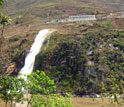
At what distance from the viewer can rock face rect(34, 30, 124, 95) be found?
26359 millimetres

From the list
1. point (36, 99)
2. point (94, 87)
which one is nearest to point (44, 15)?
point (94, 87)

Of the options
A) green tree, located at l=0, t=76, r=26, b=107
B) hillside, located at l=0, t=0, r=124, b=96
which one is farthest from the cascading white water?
green tree, located at l=0, t=76, r=26, b=107

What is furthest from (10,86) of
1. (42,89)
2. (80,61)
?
(80,61)

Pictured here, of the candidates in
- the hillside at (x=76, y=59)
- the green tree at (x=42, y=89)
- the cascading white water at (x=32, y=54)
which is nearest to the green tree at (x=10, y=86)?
the green tree at (x=42, y=89)

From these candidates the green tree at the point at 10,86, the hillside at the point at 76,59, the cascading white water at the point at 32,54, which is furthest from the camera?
the cascading white water at the point at 32,54

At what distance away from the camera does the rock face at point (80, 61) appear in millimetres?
26359

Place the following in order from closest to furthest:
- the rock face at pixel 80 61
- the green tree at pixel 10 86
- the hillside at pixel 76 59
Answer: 1. the green tree at pixel 10 86
2. the rock face at pixel 80 61
3. the hillside at pixel 76 59

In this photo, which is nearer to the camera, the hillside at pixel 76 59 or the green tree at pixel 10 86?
the green tree at pixel 10 86

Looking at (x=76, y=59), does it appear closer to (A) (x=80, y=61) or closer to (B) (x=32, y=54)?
(A) (x=80, y=61)

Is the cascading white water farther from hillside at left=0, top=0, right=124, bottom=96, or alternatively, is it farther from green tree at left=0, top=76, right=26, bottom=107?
green tree at left=0, top=76, right=26, bottom=107

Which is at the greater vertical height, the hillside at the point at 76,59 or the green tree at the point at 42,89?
the green tree at the point at 42,89

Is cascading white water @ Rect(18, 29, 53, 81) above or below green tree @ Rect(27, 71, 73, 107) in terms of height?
below

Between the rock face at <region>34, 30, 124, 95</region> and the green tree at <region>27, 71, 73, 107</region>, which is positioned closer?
the green tree at <region>27, 71, 73, 107</region>

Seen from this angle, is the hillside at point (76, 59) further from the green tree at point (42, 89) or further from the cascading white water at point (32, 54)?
the green tree at point (42, 89)
